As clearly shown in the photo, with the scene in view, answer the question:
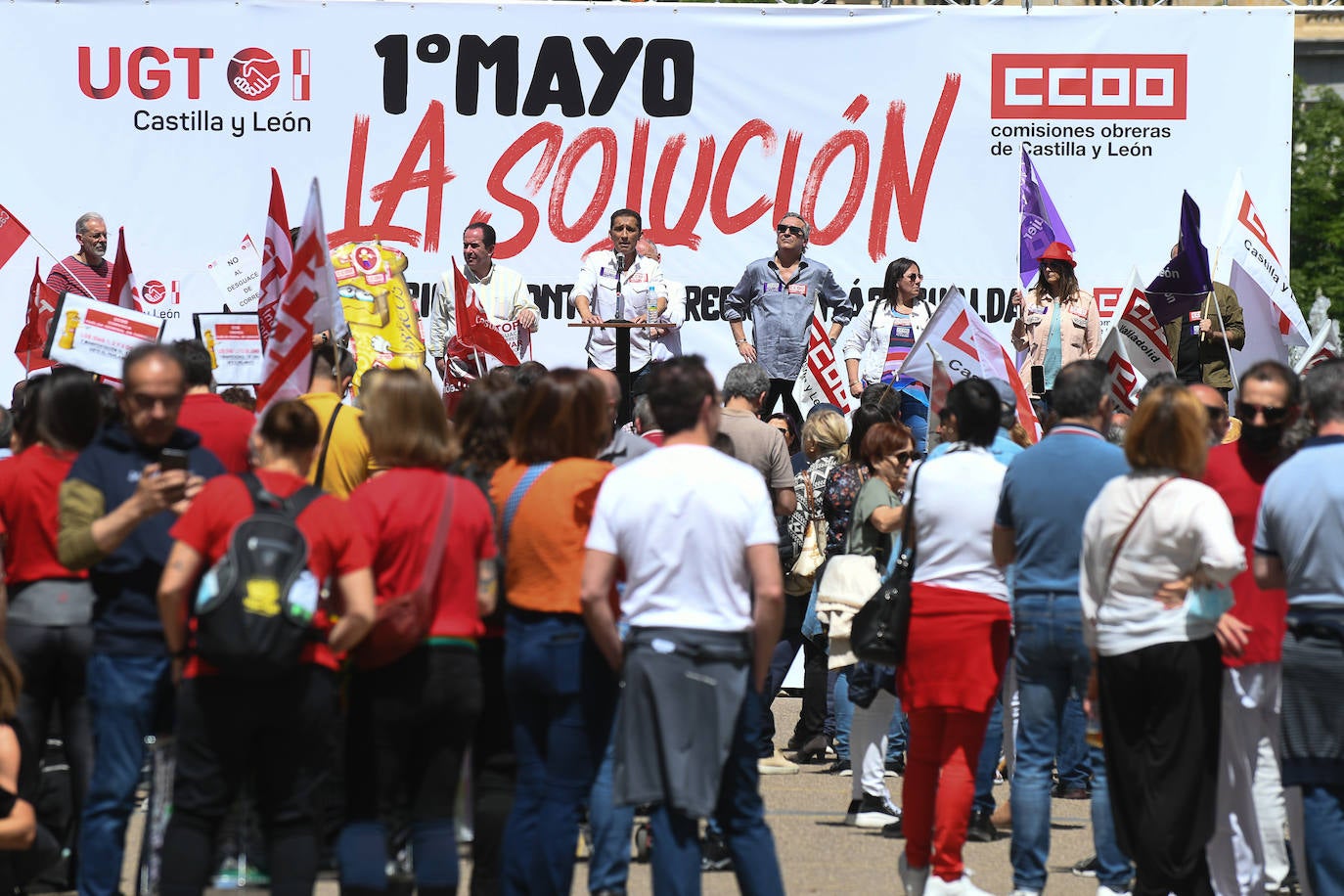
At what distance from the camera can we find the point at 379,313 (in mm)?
12617

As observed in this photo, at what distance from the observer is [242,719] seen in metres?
5.45

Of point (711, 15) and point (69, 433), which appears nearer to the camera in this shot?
point (69, 433)

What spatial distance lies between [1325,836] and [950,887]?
4.51ft

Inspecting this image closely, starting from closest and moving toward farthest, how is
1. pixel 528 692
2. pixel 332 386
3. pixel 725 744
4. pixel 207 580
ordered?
pixel 207 580, pixel 725 744, pixel 528 692, pixel 332 386

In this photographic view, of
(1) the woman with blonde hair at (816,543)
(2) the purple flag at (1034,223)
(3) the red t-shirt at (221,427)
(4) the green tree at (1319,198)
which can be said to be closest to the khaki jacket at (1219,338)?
(2) the purple flag at (1034,223)

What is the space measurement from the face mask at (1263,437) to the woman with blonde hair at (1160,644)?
49cm

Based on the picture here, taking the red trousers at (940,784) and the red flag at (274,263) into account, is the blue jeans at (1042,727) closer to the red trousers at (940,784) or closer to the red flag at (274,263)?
the red trousers at (940,784)

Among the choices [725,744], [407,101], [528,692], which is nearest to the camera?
[725,744]

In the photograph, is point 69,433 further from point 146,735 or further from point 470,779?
point 470,779

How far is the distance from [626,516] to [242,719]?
49.8 inches

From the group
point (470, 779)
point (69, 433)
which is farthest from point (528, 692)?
point (69, 433)

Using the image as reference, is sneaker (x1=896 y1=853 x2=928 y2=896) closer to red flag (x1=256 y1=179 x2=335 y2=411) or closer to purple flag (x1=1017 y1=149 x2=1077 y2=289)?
red flag (x1=256 y1=179 x2=335 y2=411)

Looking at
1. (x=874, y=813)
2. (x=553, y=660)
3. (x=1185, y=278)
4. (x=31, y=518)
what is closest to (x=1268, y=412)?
(x=553, y=660)

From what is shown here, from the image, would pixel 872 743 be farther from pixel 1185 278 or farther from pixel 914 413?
pixel 1185 278
